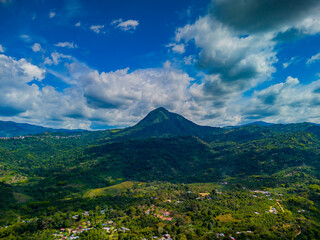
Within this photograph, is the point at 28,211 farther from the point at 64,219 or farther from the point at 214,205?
the point at 214,205

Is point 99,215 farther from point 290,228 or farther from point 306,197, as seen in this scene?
point 306,197

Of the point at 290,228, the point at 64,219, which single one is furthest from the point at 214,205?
the point at 64,219

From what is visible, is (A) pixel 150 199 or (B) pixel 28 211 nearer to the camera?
(B) pixel 28 211

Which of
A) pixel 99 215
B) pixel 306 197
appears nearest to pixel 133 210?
pixel 99 215

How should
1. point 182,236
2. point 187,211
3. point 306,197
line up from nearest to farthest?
point 182,236 → point 187,211 → point 306,197

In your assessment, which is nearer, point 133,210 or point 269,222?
point 269,222

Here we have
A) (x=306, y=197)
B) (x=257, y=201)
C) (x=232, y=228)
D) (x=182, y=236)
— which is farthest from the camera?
(x=306, y=197)

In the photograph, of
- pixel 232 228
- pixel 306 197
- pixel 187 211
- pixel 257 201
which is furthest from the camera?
pixel 306 197

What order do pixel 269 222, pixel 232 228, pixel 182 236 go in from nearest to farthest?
pixel 182 236 < pixel 232 228 < pixel 269 222

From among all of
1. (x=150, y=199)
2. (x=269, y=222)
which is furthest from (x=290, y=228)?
(x=150, y=199)
